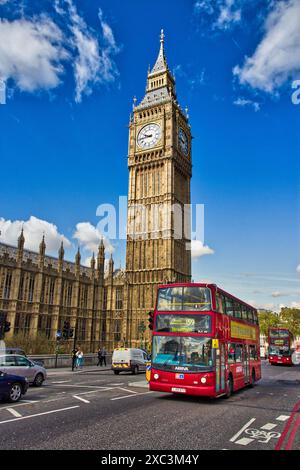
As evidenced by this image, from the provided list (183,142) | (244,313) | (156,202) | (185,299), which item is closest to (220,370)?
(185,299)

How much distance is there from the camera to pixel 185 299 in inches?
518

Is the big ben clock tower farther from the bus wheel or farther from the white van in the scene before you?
the bus wheel

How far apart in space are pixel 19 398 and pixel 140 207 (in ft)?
171

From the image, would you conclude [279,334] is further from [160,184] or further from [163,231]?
[160,184]

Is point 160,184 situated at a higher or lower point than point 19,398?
higher

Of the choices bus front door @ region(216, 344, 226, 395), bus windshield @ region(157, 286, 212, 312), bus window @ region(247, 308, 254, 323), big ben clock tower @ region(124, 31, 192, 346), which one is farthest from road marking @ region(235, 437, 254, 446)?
big ben clock tower @ region(124, 31, 192, 346)

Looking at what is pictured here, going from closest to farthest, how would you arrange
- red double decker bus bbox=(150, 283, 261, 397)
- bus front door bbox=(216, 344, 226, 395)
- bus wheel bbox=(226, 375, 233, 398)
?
red double decker bus bbox=(150, 283, 261, 397)
bus front door bbox=(216, 344, 226, 395)
bus wheel bbox=(226, 375, 233, 398)

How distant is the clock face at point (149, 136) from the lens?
65875 millimetres

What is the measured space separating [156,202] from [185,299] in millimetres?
50288

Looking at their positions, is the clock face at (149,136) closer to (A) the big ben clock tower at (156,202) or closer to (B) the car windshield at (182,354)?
(A) the big ben clock tower at (156,202)

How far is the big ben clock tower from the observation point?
5903 centimetres

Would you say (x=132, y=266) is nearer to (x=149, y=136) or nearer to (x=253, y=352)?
(x=149, y=136)
